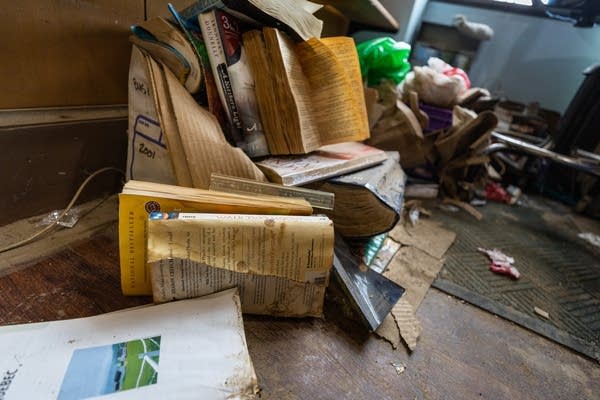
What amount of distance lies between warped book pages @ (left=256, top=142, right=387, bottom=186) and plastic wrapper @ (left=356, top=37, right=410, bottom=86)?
75 centimetres

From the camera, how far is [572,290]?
41.7 inches

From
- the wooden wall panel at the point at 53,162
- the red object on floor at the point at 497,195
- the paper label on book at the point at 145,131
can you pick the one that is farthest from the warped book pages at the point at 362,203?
the red object on floor at the point at 497,195

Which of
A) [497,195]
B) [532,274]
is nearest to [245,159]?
[532,274]

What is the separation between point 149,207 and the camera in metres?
0.54

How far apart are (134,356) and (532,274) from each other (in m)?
1.36

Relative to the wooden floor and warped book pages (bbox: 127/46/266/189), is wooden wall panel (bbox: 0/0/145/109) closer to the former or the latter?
warped book pages (bbox: 127/46/266/189)

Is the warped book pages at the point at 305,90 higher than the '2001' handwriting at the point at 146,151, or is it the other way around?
the warped book pages at the point at 305,90

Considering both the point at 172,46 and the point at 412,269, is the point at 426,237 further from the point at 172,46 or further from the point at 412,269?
the point at 172,46

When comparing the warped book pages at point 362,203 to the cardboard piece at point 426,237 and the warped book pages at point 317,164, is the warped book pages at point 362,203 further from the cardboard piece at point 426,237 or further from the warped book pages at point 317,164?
the cardboard piece at point 426,237

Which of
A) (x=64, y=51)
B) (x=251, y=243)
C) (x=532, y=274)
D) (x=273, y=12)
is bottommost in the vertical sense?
(x=532, y=274)

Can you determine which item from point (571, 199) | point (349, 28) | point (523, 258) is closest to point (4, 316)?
point (523, 258)

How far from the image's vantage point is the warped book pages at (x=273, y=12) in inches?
26.8

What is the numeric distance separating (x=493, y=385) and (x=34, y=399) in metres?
0.86

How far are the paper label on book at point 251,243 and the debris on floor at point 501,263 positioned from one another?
0.86m
